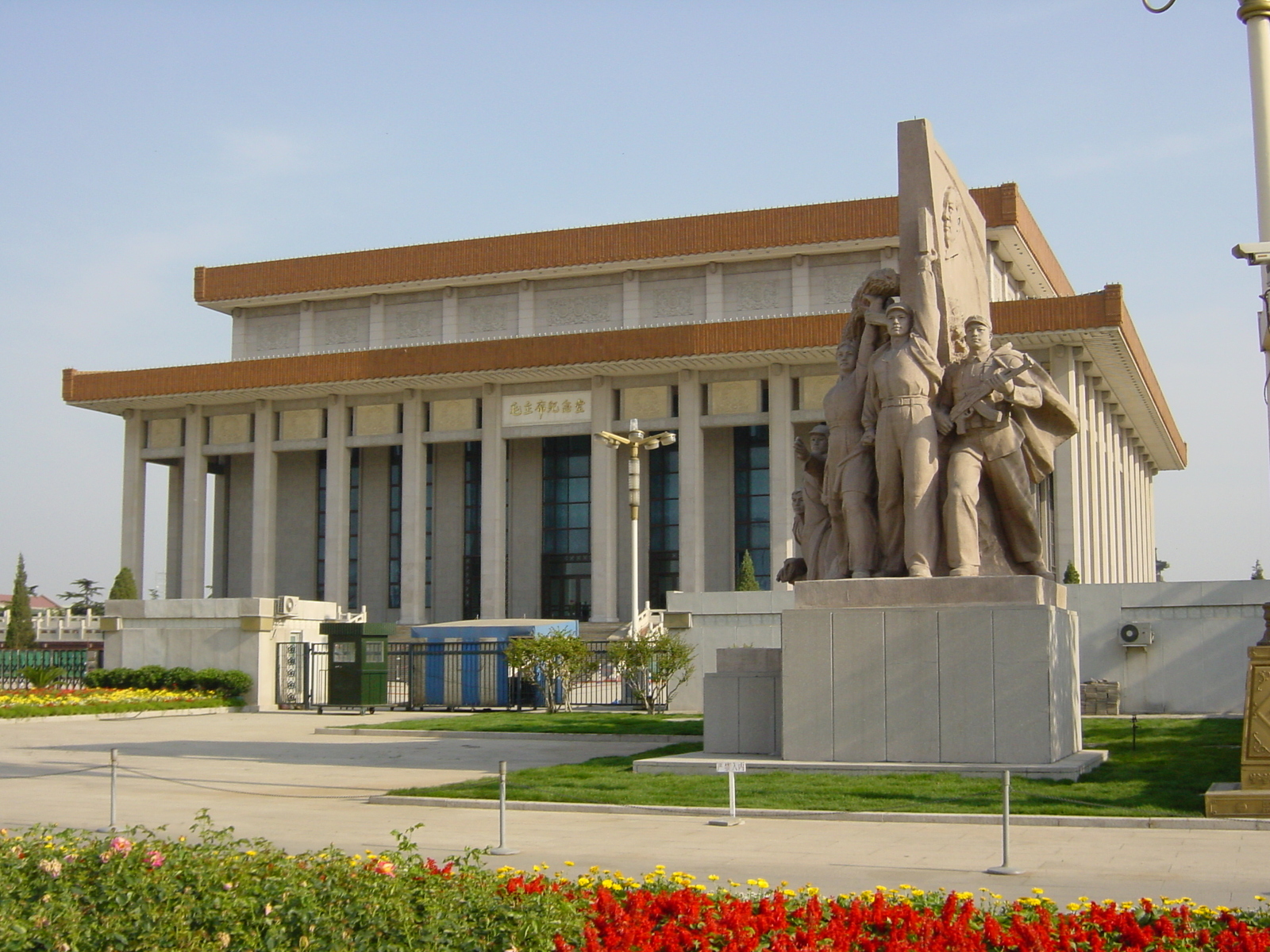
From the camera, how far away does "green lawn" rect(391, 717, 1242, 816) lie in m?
11.9

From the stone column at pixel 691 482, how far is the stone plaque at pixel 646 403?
0.67m

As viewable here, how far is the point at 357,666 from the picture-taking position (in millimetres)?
31000

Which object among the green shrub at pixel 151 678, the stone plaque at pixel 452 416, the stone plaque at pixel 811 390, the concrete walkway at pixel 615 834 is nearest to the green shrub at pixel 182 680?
the green shrub at pixel 151 678

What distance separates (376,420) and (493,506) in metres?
6.53

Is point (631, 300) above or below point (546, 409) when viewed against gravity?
above

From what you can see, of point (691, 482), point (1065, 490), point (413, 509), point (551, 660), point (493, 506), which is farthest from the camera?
point (413, 509)

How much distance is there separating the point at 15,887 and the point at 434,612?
160ft

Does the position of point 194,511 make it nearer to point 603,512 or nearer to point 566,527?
point 566,527

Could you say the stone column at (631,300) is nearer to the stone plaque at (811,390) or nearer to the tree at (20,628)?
the stone plaque at (811,390)

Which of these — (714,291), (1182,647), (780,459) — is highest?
(714,291)

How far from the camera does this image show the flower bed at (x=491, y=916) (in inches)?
245

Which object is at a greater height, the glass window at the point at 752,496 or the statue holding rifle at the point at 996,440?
the glass window at the point at 752,496

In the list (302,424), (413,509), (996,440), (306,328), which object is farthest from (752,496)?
(996,440)

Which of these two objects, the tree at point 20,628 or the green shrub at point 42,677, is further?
the tree at point 20,628
